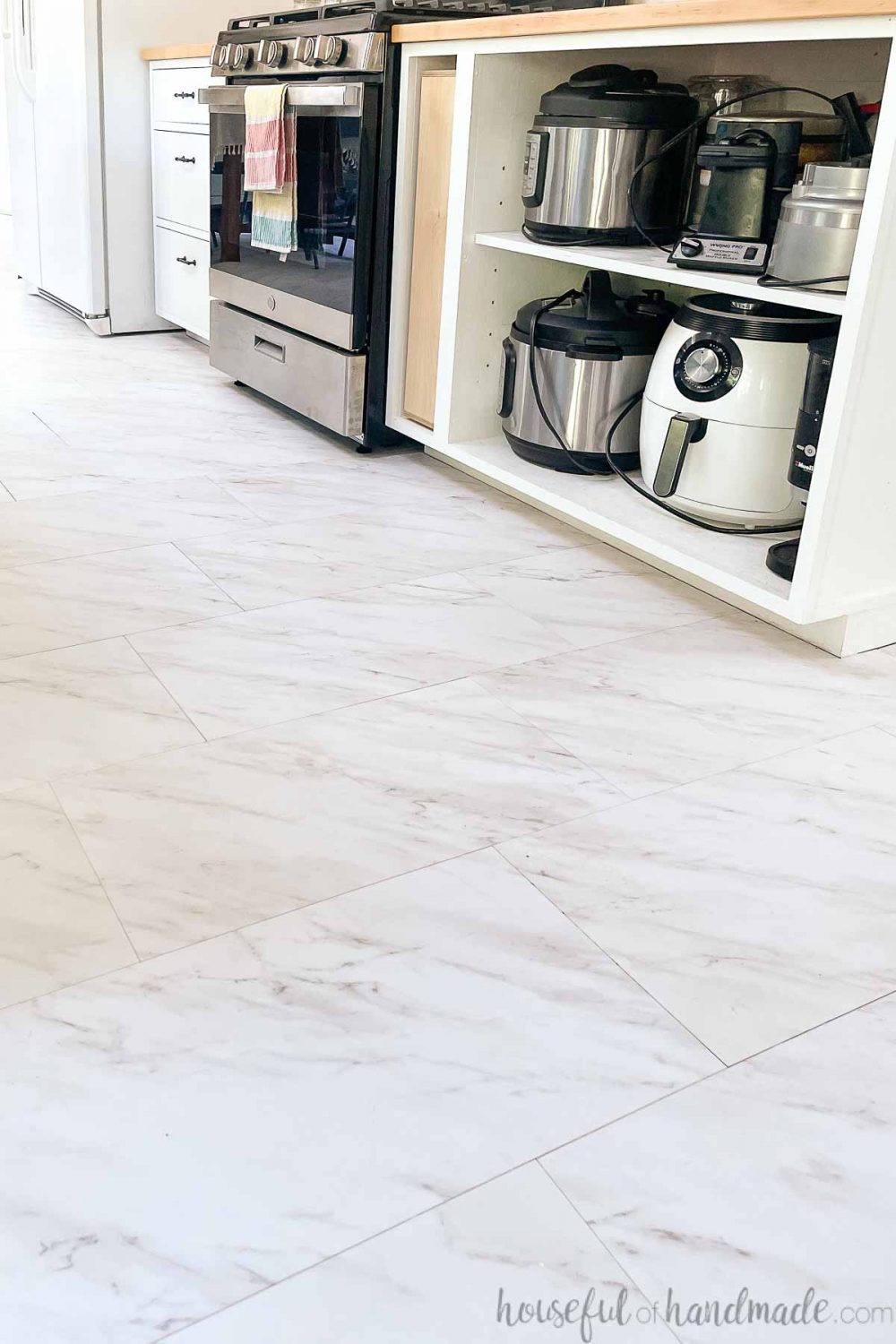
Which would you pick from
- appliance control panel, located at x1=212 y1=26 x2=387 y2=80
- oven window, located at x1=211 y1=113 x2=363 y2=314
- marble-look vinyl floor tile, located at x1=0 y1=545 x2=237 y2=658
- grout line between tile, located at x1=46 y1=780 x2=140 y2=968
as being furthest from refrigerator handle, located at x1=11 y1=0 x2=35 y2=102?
grout line between tile, located at x1=46 y1=780 x2=140 y2=968

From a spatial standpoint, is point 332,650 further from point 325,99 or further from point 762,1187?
point 325,99

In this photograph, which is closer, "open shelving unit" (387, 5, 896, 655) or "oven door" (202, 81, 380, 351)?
"open shelving unit" (387, 5, 896, 655)

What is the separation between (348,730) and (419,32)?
143cm

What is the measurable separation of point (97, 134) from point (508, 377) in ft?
7.09

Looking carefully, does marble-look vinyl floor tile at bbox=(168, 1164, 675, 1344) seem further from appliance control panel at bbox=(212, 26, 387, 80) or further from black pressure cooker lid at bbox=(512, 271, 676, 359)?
appliance control panel at bbox=(212, 26, 387, 80)

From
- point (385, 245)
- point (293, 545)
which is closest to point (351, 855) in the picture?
point (293, 545)

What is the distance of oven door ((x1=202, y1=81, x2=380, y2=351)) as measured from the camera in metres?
2.32

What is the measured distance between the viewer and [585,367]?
204cm

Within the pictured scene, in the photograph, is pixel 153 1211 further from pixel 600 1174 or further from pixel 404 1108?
pixel 600 1174

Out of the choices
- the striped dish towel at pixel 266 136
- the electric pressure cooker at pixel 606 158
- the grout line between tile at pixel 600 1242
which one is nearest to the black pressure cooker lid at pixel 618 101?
the electric pressure cooker at pixel 606 158

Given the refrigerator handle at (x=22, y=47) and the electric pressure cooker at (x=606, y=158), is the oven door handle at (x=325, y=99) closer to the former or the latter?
the electric pressure cooker at (x=606, y=158)

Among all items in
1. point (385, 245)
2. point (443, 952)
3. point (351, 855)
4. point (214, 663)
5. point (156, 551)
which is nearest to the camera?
point (443, 952)

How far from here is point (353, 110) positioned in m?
2.28

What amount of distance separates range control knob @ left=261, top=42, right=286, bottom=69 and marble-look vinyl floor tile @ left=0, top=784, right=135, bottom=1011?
194 cm
